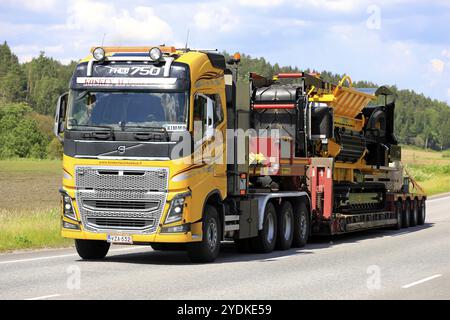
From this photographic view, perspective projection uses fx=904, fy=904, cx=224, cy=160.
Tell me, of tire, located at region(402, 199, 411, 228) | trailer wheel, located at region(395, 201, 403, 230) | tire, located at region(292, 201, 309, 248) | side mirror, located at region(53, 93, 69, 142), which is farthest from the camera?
tire, located at region(402, 199, 411, 228)

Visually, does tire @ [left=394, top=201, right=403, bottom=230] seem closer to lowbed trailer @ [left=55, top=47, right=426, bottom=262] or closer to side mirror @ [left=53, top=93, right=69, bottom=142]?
lowbed trailer @ [left=55, top=47, right=426, bottom=262]

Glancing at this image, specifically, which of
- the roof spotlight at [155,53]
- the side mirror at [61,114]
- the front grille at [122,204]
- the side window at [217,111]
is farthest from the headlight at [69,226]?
the roof spotlight at [155,53]

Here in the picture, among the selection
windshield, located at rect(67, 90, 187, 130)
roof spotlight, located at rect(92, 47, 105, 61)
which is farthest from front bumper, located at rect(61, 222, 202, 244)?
roof spotlight, located at rect(92, 47, 105, 61)

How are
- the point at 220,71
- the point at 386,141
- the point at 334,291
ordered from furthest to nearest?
→ 1. the point at 386,141
2. the point at 220,71
3. the point at 334,291

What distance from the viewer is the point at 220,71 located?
16.0 m

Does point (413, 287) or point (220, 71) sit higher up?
point (220, 71)

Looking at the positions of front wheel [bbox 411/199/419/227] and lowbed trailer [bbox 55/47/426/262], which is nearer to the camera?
lowbed trailer [bbox 55/47/426/262]

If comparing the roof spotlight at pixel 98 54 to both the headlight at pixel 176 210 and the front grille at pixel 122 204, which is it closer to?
the front grille at pixel 122 204

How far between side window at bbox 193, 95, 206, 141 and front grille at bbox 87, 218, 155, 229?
5.20 ft

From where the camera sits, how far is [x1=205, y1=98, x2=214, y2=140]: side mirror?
1501cm

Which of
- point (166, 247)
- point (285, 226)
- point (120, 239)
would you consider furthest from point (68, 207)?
point (285, 226)
